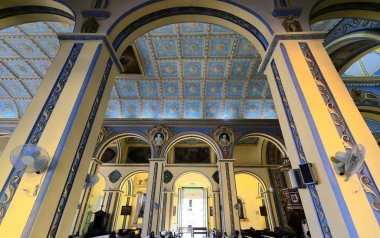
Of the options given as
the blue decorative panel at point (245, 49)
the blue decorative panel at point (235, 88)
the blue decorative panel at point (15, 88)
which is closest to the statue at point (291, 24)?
the blue decorative panel at point (245, 49)

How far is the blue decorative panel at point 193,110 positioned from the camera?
10.5 meters

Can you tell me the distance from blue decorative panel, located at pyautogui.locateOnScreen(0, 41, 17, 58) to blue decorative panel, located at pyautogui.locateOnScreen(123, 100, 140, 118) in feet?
16.7

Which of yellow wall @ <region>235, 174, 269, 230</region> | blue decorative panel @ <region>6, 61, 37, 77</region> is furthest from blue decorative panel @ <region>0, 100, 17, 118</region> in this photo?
yellow wall @ <region>235, 174, 269, 230</region>

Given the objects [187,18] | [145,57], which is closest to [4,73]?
[145,57]

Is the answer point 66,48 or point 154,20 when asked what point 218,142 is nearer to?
point 154,20

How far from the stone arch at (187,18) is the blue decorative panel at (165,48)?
3.20m

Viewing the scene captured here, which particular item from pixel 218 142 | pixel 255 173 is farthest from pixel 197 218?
pixel 218 142

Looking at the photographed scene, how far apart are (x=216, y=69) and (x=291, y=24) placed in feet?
17.3

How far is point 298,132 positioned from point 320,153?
456mm

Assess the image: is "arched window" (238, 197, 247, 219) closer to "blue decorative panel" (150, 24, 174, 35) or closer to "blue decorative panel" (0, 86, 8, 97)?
"blue decorative panel" (150, 24, 174, 35)

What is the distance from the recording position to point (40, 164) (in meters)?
2.30

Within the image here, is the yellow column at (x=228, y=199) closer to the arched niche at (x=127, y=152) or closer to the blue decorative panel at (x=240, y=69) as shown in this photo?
the blue decorative panel at (x=240, y=69)

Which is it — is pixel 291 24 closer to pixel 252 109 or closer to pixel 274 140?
pixel 252 109

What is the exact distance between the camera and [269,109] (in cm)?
1056
